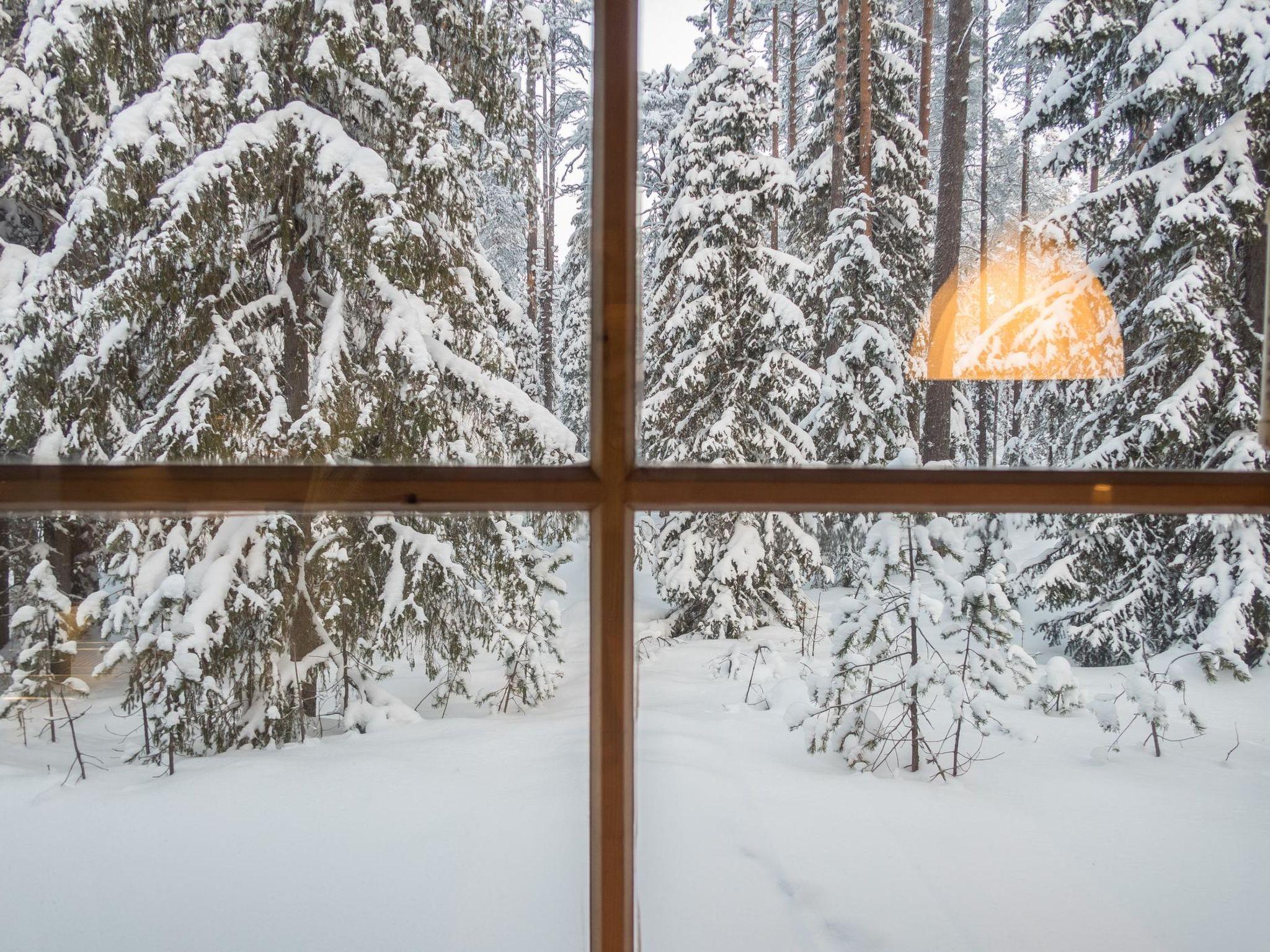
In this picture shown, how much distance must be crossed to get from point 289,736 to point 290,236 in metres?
0.53

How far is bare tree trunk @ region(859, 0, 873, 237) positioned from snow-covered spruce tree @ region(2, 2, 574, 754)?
39 centimetres

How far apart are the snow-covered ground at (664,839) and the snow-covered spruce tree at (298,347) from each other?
7 centimetres

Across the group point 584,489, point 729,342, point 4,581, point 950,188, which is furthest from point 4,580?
point 950,188

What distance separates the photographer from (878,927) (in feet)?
2.36

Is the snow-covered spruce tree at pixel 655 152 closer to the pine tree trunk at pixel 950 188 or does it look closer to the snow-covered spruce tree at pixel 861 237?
the snow-covered spruce tree at pixel 861 237

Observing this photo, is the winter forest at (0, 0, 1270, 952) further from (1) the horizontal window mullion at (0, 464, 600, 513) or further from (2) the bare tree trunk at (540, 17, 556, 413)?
(1) the horizontal window mullion at (0, 464, 600, 513)

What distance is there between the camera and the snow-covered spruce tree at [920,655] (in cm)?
77

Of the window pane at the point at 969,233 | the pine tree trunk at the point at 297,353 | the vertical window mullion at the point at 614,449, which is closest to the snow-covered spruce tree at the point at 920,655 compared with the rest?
the window pane at the point at 969,233

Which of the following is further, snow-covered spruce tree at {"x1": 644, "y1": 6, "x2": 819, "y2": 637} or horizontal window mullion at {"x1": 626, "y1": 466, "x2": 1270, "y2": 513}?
snow-covered spruce tree at {"x1": 644, "y1": 6, "x2": 819, "y2": 637}

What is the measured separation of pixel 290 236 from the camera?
30.2 inches

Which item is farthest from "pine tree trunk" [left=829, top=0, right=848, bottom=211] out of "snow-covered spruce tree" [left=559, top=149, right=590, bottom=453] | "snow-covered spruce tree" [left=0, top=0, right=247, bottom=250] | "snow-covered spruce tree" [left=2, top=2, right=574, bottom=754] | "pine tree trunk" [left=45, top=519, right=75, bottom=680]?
"pine tree trunk" [left=45, top=519, right=75, bottom=680]

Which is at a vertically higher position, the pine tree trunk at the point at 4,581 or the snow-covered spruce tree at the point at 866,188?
the snow-covered spruce tree at the point at 866,188

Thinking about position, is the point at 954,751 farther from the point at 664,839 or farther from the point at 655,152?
the point at 655,152

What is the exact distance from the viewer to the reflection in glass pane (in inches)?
28.5
